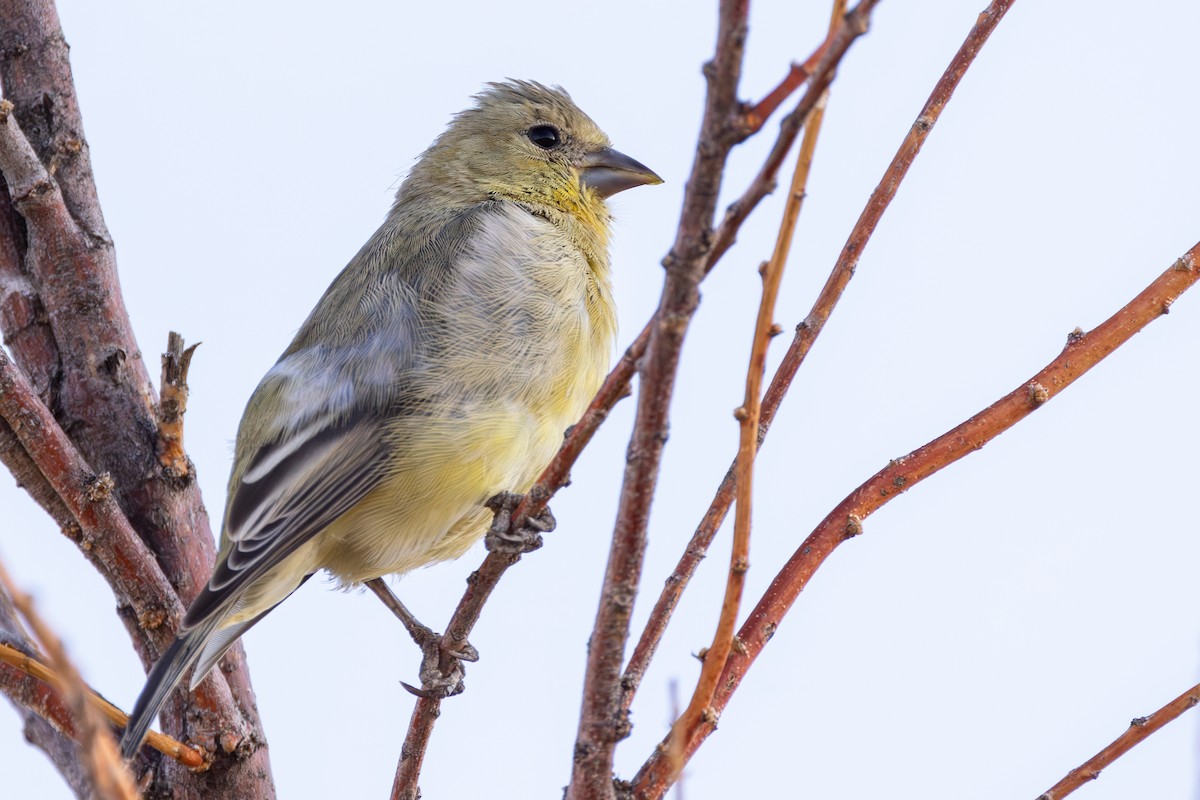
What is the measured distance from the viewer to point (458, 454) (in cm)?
371

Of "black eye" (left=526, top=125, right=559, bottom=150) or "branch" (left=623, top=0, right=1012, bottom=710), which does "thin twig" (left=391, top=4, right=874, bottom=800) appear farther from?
"black eye" (left=526, top=125, right=559, bottom=150)

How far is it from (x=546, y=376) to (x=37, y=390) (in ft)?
4.73

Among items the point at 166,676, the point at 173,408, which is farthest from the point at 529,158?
the point at 166,676

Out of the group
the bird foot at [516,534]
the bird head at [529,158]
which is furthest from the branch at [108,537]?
the bird head at [529,158]

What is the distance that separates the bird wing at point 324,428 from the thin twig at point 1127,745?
2.03 meters

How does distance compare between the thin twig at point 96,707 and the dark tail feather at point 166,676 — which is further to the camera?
the dark tail feather at point 166,676

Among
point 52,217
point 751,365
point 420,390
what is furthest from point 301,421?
point 751,365

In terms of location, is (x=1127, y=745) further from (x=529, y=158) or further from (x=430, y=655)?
(x=529, y=158)

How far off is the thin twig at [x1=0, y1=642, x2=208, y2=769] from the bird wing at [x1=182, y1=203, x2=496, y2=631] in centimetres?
34

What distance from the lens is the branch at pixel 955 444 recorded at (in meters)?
2.48

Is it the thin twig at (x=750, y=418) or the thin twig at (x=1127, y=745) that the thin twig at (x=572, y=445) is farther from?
the thin twig at (x=1127, y=745)

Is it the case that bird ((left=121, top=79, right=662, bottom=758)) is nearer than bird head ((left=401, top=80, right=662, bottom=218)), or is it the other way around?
bird ((left=121, top=79, right=662, bottom=758))

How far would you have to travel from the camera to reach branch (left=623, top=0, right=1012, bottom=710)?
8.07 feet

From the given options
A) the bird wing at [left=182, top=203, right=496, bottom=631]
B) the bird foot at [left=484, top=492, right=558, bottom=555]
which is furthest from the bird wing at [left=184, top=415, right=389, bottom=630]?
the bird foot at [left=484, top=492, right=558, bottom=555]
